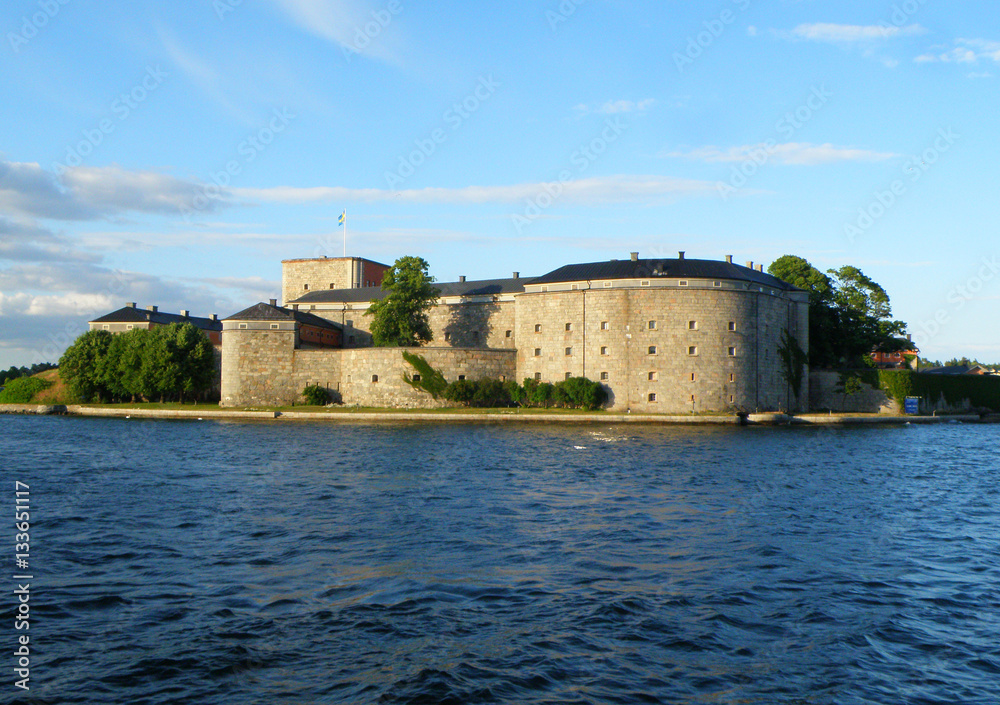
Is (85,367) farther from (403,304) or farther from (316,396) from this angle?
(403,304)

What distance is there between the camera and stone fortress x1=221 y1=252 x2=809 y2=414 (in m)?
48.7

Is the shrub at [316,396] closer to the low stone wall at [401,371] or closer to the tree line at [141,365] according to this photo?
the low stone wall at [401,371]

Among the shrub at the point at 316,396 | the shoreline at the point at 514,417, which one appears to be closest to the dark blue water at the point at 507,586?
the shoreline at the point at 514,417

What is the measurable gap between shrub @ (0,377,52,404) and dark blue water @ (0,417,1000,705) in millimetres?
41835

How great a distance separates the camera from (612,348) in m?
49.3

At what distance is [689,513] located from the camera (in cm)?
1627

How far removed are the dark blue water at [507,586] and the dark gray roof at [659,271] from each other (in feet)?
90.4

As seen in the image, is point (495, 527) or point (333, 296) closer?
point (495, 527)

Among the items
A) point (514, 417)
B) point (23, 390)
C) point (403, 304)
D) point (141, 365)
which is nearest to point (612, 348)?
point (514, 417)

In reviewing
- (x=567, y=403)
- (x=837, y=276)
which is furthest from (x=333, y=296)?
(x=837, y=276)

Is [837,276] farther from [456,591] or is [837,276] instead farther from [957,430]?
[456,591]

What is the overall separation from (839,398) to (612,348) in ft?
57.4

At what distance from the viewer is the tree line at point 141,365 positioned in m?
54.9

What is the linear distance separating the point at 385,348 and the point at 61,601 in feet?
140
